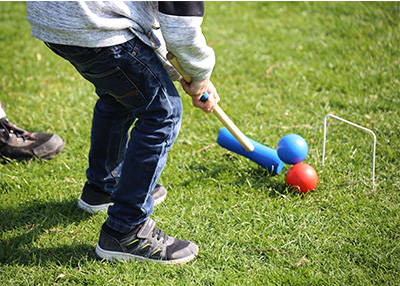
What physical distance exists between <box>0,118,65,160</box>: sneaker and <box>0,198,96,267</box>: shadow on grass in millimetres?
495

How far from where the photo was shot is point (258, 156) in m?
2.55

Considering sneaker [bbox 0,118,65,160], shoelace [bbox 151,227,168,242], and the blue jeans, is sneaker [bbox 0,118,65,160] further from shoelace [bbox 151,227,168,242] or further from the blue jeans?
shoelace [bbox 151,227,168,242]

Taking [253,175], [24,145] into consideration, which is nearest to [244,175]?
[253,175]

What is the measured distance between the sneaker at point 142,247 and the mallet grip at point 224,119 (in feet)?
2.21

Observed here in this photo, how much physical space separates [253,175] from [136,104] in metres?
1.08

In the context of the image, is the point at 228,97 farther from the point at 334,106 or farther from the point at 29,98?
the point at 29,98

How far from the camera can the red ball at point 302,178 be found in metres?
2.34

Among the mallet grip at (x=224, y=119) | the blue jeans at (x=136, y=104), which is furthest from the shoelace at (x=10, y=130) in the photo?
the mallet grip at (x=224, y=119)

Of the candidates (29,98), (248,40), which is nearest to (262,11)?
(248,40)

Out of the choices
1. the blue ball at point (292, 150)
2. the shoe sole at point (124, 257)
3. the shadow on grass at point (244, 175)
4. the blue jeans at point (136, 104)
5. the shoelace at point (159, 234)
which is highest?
the blue jeans at point (136, 104)

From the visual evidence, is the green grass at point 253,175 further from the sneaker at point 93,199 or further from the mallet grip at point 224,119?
the mallet grip at point 224,119

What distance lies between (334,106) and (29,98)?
264 centimetres

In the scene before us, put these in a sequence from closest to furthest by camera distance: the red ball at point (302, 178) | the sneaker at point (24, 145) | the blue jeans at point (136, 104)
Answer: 1. the blue jeans at point (136, 104)
2. the red ball at point (302, 178)
3. the sneaker at point (24, 145)

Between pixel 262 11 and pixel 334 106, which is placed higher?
pixel 262 11
